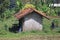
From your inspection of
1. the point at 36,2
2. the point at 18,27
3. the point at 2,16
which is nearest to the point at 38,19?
the point at 18,27

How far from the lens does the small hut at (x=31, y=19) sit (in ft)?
63.3

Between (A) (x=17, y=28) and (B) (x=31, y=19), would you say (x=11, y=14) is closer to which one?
(A) (x=17, y=28)

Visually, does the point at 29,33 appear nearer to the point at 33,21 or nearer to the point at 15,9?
the point at 33,21

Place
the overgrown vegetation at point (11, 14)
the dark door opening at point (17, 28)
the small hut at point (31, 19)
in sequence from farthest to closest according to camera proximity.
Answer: the small hut at point (31, 19), the dark door opening at point (17, 28), the overgrown vegetation at point (11, 14)

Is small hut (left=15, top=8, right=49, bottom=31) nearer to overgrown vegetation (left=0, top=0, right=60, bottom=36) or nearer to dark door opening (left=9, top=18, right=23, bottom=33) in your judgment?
dark door opening (left=9, top=18, right=23, bottom=33)

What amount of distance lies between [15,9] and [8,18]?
3.70 metres

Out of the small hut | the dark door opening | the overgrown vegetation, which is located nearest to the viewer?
the overgrown vegetation

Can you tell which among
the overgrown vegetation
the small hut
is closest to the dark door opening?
the small hut

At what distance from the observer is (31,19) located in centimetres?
1948

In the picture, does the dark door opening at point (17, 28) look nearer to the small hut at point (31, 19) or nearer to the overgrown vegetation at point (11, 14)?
the small hut at point (31, 19)

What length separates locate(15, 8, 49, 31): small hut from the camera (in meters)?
19.3

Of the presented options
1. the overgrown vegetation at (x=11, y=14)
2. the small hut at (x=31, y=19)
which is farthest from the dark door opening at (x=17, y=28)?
the overgrown vegetation at (x=11, y=14)

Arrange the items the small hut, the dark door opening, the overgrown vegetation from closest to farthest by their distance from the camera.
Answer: the overgrown vegetation, the dark door opening, the small hut

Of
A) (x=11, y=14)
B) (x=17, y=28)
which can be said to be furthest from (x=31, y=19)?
(x=11, y=14)
